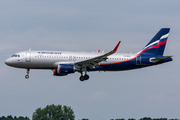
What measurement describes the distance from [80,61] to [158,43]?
1725cm

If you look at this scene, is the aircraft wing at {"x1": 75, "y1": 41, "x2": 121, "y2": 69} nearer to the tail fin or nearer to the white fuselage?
the white fuselage

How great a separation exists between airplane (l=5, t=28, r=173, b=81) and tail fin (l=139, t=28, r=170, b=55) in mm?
862

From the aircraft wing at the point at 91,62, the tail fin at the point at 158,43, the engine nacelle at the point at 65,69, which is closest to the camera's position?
the aircraft wing at the point at 91,62

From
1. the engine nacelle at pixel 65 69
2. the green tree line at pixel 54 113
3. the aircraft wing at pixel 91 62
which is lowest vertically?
the green tree line at pixel 54 113

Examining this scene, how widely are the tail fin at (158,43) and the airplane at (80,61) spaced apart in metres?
0.86

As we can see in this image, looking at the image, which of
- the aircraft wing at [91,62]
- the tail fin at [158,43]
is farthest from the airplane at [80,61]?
the tail fin at [158,43]

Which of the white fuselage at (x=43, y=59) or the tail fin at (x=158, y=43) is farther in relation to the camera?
the tail fin at (x=158, y=43)

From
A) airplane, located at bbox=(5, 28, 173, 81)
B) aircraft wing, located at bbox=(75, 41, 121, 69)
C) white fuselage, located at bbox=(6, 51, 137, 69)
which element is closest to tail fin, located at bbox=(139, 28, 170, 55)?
airplane, located at bbox=(5, 28, 173, 81)

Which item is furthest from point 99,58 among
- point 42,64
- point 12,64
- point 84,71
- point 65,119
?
point 65,119

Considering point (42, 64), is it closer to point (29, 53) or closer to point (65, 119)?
point (29, 53)

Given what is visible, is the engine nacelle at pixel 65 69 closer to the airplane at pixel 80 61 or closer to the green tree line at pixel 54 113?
the airplane at pixel 80 61

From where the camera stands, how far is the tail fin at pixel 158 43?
2938 inches

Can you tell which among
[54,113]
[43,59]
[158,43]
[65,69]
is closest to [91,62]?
[65,69]

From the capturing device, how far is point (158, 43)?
7569 centimetres
